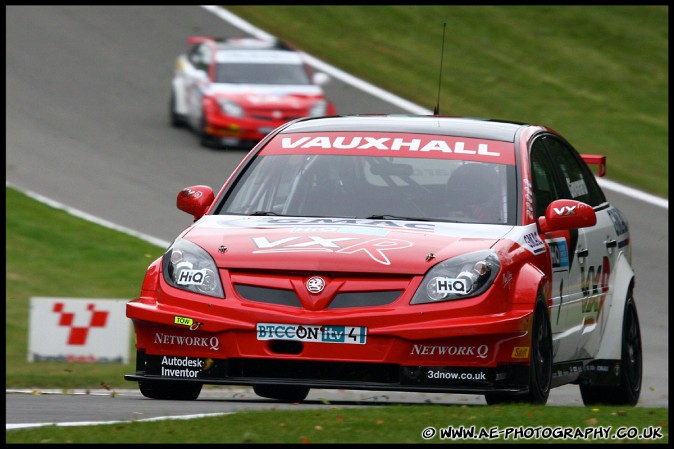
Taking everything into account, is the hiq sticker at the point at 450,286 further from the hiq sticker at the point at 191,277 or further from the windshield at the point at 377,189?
the hiq sticker at the point at 191,277

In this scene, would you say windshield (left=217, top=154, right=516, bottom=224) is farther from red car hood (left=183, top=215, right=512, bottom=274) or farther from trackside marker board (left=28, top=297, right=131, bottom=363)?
trackside marker board (left=28, top=297, right=131, bottom=363)

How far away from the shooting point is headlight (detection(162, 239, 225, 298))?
768 cm

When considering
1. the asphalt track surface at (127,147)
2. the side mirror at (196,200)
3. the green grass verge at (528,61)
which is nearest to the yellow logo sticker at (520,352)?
the asphalt track surface at (127,147)

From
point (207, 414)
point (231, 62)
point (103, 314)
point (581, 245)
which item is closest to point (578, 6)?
point (231, 62)

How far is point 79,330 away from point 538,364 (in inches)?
205

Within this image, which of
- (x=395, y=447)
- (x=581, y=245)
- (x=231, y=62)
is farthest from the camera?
(x=231, y=62)

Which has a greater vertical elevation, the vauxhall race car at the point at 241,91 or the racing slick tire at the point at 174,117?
the vauxhall race car at the point at 241,91

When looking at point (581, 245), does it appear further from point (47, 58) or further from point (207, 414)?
point (47, 58)

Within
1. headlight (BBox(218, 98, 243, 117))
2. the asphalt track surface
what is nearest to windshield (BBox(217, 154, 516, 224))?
the asphalt track surface

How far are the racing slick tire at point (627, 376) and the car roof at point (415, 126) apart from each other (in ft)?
5.01

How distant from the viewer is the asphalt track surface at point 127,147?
37.0 ft

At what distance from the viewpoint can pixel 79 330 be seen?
1216 centimetres

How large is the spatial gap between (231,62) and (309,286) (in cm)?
1736

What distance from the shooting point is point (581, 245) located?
29.7 ft
